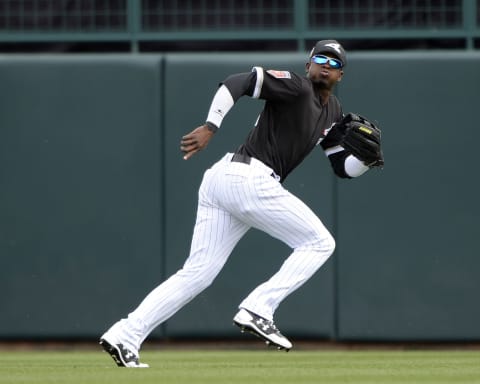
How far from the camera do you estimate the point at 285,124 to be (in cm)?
677

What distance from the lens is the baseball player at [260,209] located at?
6.52 meters

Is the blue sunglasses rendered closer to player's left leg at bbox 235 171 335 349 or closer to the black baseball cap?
the black baseball cap

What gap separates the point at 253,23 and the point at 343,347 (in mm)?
2779

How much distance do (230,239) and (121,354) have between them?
85cm

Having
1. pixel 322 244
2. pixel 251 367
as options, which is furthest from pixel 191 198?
pixel 322 244

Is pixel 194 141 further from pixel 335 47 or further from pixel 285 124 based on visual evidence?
pixel 335 47

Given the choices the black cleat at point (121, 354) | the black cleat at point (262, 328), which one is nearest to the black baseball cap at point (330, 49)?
the black cleat at point (262, 328)

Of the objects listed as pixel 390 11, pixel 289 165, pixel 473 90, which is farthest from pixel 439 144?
pixel 289 165

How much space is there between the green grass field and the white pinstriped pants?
1.06 feet

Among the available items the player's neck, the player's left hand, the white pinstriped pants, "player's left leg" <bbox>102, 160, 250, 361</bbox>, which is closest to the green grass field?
"player's left leg" <bbox>102, 160, 250, 361</bbox>

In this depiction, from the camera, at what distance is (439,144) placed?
9805 millimetres

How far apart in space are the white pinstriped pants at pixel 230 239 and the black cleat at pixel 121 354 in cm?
4

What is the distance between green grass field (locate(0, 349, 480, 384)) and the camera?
593cm

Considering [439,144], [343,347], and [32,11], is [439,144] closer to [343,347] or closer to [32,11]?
[343,347]
